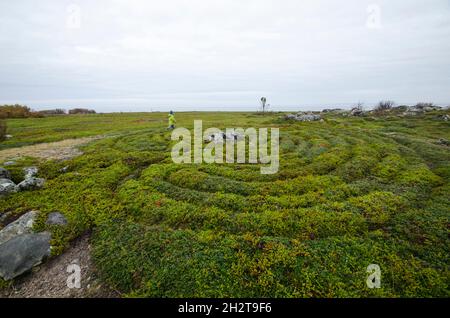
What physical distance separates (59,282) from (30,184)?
351 inches

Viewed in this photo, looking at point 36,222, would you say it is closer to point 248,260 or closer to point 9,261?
point 9,261

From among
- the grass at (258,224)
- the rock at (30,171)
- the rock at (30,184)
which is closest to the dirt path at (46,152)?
the grass at (258,224)

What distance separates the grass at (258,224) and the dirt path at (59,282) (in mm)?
406

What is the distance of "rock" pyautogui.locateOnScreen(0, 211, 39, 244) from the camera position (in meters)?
8.73

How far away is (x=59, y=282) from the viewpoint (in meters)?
7.24

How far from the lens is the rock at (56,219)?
975cm

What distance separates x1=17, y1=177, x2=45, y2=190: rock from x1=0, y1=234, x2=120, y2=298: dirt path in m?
Result: 7.32

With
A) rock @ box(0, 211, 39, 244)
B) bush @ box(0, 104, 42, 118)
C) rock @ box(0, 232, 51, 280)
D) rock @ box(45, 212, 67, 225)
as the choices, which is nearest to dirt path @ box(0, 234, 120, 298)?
rock @ box(0, 232, 51, 280)

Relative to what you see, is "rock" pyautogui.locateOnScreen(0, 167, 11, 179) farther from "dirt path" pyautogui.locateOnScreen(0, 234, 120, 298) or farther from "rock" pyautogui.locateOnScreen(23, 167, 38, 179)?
"dirt path" pyautogui.locateOnScreen(0, 234, 120, 298)

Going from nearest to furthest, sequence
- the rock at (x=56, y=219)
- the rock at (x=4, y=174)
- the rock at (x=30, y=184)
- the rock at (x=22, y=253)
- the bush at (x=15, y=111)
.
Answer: the rock at (x=22, y=253) < the rock at (x=56, y=219) < the rock at (x=30, y=184) < the rock at (x=4, y=174) < the bush at (x=15, y=111)

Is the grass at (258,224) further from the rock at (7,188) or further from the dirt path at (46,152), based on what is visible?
the dirt path at (46,152)
